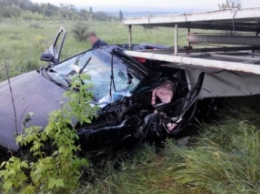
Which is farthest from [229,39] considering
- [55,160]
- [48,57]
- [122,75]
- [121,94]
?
[55,160]

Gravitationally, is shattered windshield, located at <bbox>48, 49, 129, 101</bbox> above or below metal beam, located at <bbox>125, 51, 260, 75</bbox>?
below

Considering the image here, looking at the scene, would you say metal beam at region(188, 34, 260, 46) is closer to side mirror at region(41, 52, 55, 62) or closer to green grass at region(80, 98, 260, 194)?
green grass at region(80, 98, 260, 194)

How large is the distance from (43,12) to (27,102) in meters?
33.3

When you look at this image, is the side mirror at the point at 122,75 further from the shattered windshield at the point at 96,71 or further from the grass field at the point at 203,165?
the grass field at the point at 203,165

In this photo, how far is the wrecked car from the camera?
3439mm

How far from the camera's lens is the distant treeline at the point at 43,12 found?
28.2 m

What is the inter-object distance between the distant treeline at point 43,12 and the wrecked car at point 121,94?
67.8ft

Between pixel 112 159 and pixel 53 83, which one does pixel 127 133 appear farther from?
pixel 53 83

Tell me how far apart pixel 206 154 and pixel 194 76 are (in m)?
1.16

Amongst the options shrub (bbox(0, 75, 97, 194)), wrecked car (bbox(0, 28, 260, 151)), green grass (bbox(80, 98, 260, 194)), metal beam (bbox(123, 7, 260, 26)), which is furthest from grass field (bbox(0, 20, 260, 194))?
metal beam (bbox(123, 7, 260, 26))

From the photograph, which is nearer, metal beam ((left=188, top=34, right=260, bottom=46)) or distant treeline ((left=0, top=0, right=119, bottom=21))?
metal beam ((left=188, top=34, right=260, bottom=46))

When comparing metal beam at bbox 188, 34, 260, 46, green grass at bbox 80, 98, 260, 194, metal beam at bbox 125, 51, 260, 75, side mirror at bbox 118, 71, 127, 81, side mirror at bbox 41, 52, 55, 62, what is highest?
metal beam at bbox 188, 34, 260, 46

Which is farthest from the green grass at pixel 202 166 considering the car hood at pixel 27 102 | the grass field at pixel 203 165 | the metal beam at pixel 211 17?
the metal beam at pixel 211 17

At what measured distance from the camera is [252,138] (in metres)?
3.12
